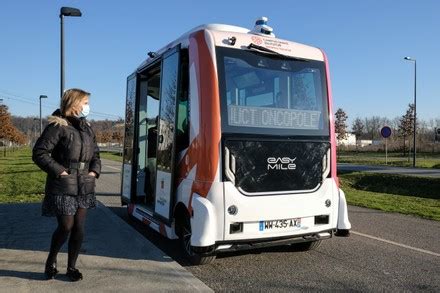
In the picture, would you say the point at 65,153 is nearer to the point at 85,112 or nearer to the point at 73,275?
the point at 85,112

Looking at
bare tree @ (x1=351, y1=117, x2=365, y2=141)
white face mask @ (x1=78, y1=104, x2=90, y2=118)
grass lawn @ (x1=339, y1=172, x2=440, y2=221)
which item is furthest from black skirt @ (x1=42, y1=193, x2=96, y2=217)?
bare tree @ (x1=351, y1=117, x2=365, y2=141)

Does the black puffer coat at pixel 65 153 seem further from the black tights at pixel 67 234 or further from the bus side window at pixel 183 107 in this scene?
the bus side window at pixel 183 107

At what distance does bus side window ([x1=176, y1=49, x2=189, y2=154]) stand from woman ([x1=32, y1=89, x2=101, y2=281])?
1.33m

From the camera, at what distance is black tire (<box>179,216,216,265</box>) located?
5696mm

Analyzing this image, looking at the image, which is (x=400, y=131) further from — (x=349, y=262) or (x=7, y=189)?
(x=349, y=262)

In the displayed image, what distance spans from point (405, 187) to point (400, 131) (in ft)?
126

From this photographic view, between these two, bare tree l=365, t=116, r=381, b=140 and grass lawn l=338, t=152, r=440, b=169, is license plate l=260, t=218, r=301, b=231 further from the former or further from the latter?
bare tree l=365, t=116, r=381, b=140

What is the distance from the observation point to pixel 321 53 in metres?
6.48

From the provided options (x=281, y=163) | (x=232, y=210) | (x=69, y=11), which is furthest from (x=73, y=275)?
(x=69, y=11)

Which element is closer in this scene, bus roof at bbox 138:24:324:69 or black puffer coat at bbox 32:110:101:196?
black puffer coat at bbox 32:110:101:196

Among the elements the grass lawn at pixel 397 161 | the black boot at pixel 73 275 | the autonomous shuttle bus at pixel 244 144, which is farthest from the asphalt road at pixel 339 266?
the grass lawn at pixel 397 161

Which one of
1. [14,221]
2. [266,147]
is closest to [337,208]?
[266,147]

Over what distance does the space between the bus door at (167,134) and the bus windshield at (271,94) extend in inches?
33.7

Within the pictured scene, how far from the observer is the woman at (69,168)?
4.70 m
